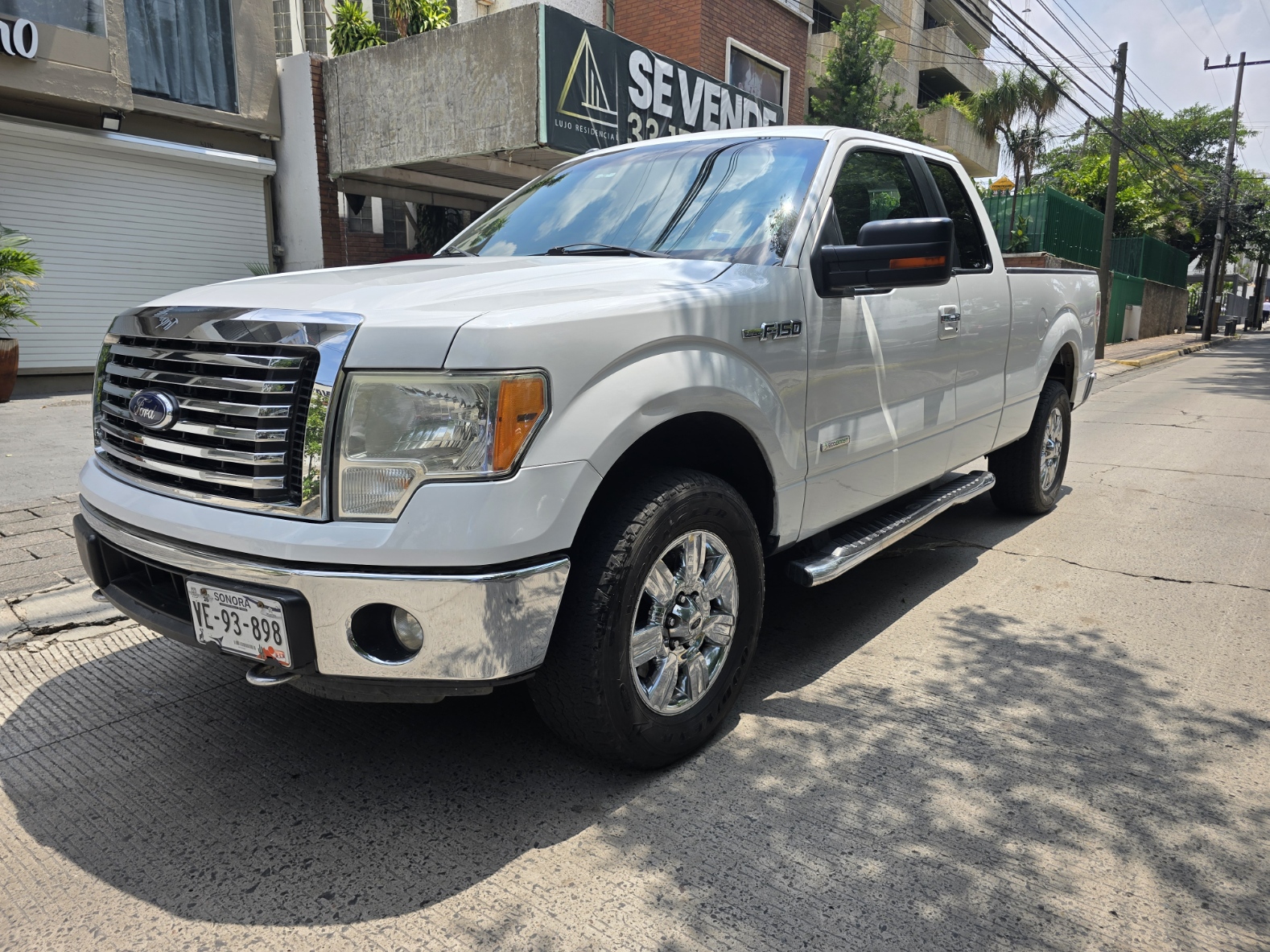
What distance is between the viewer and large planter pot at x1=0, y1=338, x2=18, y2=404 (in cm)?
1008

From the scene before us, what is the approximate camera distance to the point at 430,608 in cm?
220

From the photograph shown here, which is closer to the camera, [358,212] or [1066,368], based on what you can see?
[1066,368]

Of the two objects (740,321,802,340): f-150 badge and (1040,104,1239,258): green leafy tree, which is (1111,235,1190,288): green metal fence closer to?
(1040,104,1239,258): green leafy tree

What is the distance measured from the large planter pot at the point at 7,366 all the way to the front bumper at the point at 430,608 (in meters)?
9.61

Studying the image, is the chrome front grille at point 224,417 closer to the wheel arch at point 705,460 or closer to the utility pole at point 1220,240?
the wheel arch at point 705,460

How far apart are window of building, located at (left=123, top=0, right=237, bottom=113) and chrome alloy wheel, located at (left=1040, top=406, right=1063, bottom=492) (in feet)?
36.4

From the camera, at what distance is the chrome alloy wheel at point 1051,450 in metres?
5.74

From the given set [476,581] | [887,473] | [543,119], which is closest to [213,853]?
[476,581]

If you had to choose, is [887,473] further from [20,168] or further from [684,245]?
[20,168]

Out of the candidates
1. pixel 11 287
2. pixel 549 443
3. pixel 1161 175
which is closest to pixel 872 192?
pixel 549 443

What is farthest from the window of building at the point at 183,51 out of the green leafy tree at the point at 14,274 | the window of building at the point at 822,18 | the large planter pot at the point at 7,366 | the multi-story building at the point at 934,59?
the window of building at the point at 822,18

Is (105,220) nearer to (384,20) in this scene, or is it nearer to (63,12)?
(63,12)

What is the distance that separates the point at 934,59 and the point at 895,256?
35.2 m

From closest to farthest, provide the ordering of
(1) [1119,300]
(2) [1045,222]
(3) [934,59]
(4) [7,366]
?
(4) [7,366] < (2) [1045,222] < (1) [1119,300] < (3) [934,59]
